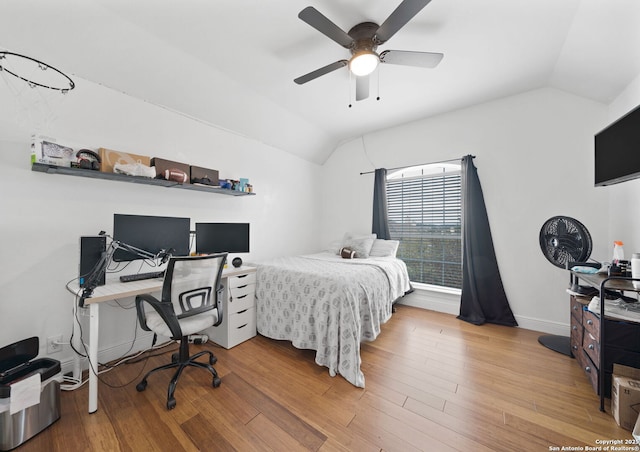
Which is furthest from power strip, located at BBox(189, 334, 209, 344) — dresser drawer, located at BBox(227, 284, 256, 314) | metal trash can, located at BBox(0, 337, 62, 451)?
metal trash can, located at BBox(0, 337, 62, 451)

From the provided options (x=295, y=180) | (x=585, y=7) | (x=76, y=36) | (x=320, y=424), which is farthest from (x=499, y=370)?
(x=76, y=36)

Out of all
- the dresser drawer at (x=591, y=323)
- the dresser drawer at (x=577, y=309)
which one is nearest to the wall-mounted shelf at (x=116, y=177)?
the dresser drawer at (x=591, y=323)

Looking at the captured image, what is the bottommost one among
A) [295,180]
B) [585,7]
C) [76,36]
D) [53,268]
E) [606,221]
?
[53,268]

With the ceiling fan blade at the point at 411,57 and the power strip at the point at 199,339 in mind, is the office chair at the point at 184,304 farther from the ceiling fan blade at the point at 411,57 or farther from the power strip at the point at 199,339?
the ceiling fan blade at the point at 411,57

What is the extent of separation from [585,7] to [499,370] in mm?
2795

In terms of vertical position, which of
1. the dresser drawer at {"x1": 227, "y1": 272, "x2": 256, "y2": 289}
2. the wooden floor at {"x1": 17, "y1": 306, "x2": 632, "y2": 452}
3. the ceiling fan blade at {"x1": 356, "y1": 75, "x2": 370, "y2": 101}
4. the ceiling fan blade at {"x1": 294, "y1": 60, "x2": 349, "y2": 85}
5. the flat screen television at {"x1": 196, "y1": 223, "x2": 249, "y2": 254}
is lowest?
the wooden floor at {"x1": 17, "y1": 306, "x2": 632, "y2": 452}

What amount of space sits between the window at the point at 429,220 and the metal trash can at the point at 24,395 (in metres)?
3.91

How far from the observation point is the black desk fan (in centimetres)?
200

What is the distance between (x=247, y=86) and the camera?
269 centimetres

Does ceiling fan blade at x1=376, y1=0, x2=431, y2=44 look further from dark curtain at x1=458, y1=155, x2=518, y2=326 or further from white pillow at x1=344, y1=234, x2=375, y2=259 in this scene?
white pillow at x1=344, y1=234, x2=375, y2=259

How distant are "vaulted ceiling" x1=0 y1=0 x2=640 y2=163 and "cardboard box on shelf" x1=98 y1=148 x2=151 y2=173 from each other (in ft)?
2.12

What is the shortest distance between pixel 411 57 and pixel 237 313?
280 cm

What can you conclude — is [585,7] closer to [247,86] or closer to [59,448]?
[247,86]

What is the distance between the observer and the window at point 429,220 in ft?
11.3
